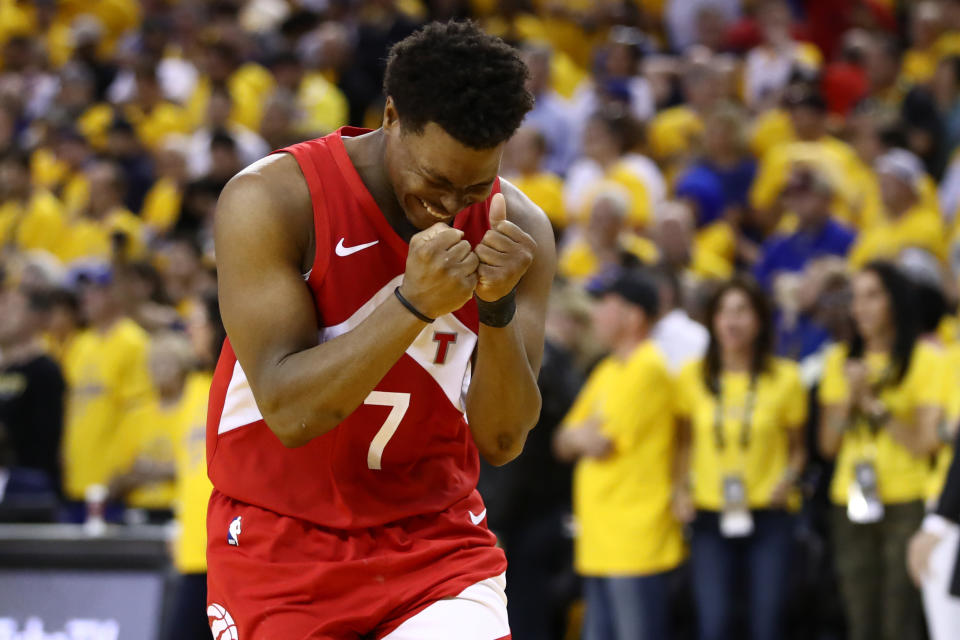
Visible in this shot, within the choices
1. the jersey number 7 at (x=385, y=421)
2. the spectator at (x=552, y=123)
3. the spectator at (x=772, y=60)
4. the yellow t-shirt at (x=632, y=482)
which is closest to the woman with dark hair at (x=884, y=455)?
the yellow t-shirt at (x=632, y=482)

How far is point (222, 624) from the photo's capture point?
328cm

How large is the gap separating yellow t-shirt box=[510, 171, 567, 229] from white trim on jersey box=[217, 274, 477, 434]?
25.1ft

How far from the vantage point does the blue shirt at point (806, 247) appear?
9711 mm

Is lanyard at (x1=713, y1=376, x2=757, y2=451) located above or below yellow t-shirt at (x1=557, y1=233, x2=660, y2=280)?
below

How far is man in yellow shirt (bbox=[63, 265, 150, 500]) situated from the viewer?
9828mm

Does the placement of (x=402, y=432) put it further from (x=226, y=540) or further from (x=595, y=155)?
(x=595, y=155)

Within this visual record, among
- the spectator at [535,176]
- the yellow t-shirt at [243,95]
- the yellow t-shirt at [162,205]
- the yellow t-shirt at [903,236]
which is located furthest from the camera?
the yellow t-shirt at [243,95]

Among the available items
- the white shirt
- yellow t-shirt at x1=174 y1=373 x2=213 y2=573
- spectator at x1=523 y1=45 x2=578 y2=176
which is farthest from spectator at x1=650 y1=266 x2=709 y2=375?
spectator at x1=523 y1=45 x2=578 y2=176

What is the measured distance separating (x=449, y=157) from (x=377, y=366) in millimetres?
488

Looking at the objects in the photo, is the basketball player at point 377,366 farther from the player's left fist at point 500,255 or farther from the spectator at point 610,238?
the spectator at point 610,238

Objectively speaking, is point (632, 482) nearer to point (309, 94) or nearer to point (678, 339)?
point (678, 339)

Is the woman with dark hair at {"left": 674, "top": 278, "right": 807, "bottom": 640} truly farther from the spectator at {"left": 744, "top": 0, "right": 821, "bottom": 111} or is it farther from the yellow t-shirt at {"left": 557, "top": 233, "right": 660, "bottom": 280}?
the spectator at {"left": 744, "top": 0, "right": 821, "bottom": 111}

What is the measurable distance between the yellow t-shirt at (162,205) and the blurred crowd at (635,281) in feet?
0.12

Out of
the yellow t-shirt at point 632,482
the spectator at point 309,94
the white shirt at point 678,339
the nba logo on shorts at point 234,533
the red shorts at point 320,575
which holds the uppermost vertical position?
the spectator at point 309,94
